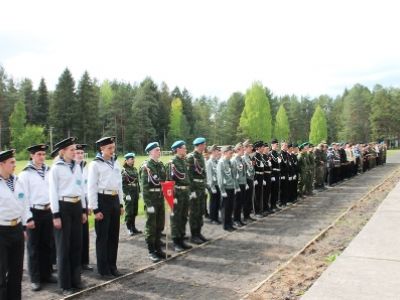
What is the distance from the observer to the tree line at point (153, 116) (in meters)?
74.6

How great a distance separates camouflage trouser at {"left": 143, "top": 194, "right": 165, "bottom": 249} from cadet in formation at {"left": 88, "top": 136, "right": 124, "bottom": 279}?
2.79 feet

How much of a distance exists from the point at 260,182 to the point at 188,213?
405 cm

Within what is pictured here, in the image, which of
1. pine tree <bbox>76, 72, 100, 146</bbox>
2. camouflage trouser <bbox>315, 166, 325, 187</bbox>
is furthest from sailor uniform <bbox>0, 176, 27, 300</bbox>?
pine tree <bbox>76, 72, 100, 146</bbox>

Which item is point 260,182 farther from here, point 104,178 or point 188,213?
point 104,178

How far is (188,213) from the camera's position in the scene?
10.2 meters

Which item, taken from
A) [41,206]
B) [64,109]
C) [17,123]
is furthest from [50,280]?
[17,123]

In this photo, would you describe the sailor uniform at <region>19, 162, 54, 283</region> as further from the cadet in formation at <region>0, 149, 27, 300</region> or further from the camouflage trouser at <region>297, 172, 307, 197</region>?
the camouflage trouser at <region>297, 172, 307, 197</region>

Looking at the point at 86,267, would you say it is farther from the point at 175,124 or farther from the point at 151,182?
the point at 175,124

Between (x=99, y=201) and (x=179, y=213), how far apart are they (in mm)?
2280

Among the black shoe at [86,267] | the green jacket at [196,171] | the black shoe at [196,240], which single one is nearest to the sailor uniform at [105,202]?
the black shoe at [86,267]

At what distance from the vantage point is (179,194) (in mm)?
9398

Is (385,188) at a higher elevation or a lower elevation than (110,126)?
lower

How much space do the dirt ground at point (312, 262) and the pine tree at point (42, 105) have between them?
73.2 metres

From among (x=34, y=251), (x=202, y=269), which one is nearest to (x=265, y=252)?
(x=202, y=269)
